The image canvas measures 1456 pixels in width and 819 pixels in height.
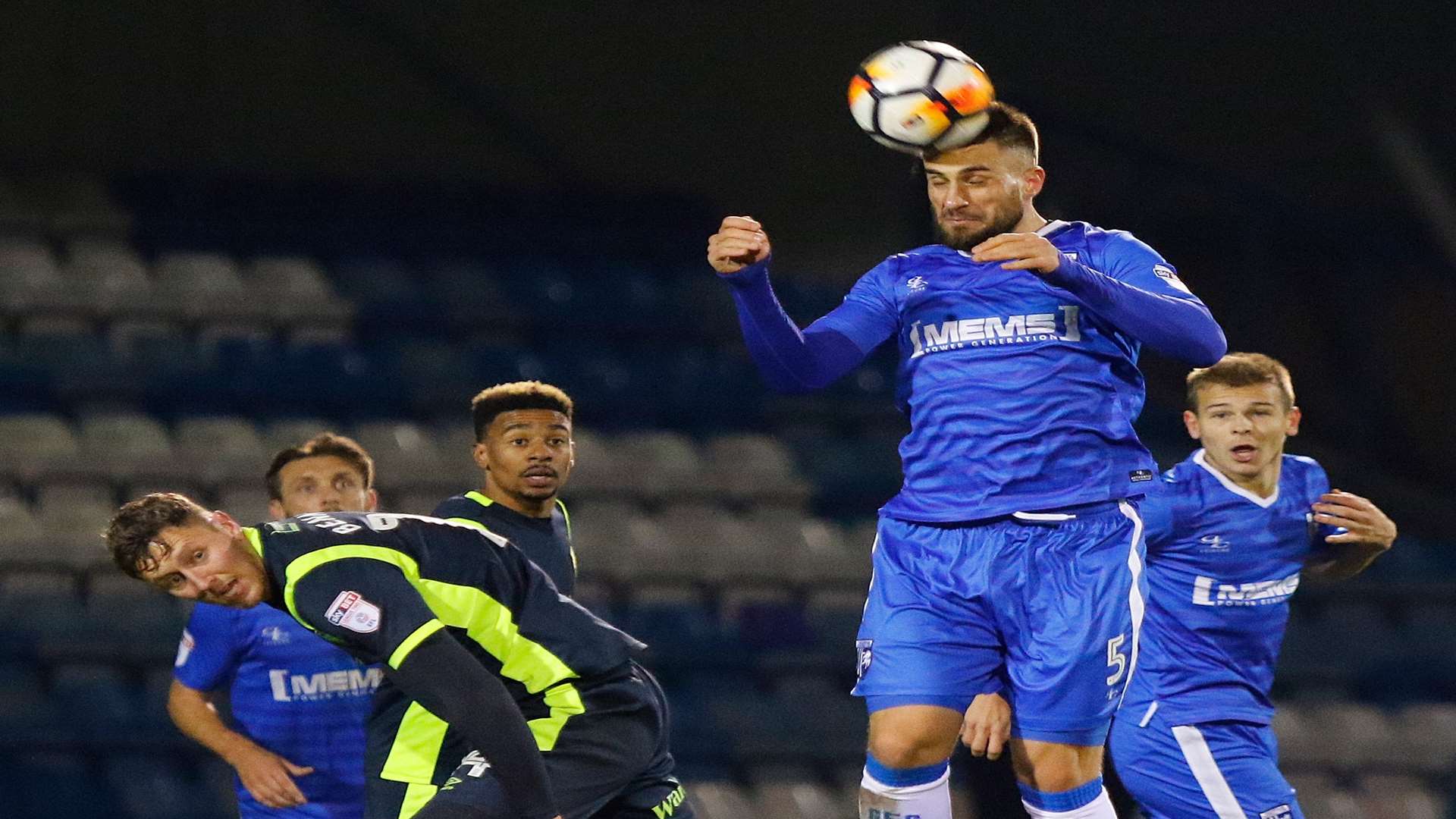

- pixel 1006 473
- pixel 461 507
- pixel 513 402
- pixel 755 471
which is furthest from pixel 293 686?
pixel 755 471

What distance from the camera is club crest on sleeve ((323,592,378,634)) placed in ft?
11.8

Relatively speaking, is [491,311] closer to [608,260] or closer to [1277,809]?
[608,260]

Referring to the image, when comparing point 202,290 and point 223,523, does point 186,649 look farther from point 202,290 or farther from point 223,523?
point 202,290

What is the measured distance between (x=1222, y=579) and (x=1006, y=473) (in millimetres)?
Answer: 1327

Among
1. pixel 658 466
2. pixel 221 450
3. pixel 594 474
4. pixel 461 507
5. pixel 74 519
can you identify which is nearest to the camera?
pixel 461 507

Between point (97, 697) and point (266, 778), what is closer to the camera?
point (266, 778)

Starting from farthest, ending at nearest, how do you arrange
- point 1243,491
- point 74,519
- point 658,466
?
point 658,466 < point 74,519 < point 1243,491

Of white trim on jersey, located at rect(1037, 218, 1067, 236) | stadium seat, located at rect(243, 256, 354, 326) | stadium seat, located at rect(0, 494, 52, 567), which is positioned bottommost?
stadium seat, located at rect(0, 494, 52, 567)

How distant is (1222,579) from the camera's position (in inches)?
189

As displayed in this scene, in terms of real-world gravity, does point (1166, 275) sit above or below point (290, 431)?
below

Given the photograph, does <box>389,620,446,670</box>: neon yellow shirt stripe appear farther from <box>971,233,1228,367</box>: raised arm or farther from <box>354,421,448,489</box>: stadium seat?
<box>354,421,448,489</box>: stadium seat

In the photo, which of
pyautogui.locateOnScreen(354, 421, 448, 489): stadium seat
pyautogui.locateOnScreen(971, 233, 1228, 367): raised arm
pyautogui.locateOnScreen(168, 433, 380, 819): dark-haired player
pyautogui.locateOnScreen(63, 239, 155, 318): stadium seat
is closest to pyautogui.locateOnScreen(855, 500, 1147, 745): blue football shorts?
pyautogui.locateOnScreen(971, 233, 1228, 367): raised arm

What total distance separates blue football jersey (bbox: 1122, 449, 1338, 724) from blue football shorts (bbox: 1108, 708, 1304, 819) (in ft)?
0.14

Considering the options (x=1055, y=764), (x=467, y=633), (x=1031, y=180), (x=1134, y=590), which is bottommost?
(x=1055, y=764)
